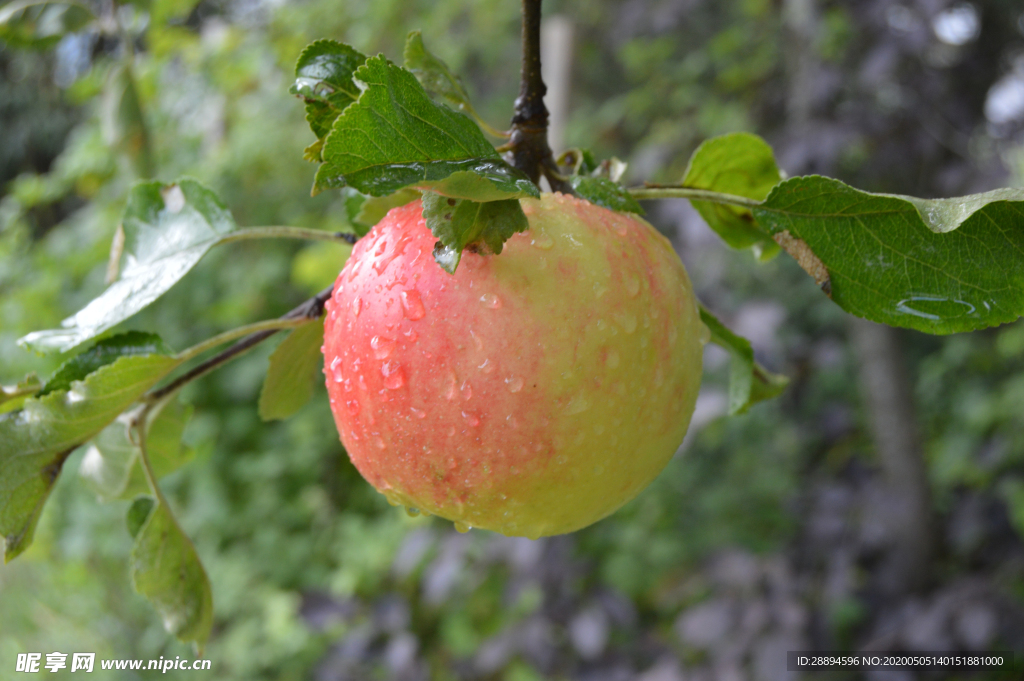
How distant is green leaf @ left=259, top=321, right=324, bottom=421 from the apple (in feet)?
0.22

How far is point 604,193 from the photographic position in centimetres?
36

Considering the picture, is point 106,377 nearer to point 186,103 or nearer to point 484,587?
point 484,587

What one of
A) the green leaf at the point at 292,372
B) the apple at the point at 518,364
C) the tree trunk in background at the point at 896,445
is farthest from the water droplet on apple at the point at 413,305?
the tree trunk in background at the point at 896,445

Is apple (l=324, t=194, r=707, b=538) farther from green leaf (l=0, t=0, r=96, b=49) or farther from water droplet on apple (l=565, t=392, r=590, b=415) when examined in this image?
green leaf (l=0, t=0, r=96, b=49)

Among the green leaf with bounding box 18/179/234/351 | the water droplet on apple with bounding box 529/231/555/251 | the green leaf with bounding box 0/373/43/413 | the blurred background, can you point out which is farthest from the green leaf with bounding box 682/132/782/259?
the blurred background

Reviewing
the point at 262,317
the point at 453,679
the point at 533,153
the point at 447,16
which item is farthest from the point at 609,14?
the point at 533,153

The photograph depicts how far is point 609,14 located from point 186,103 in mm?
1455

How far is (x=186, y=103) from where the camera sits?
7.02 feet

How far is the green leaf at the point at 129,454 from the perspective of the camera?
0.43 m

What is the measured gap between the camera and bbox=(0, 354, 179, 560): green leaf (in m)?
0.35

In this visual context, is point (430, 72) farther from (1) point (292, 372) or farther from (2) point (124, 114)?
(2) point (124, 114)

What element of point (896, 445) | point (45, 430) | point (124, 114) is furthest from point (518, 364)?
point (896, 445)

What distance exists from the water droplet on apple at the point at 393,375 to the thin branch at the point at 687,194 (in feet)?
0.52

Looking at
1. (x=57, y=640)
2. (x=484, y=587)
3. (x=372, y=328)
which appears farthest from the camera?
(x=57, y=640)
